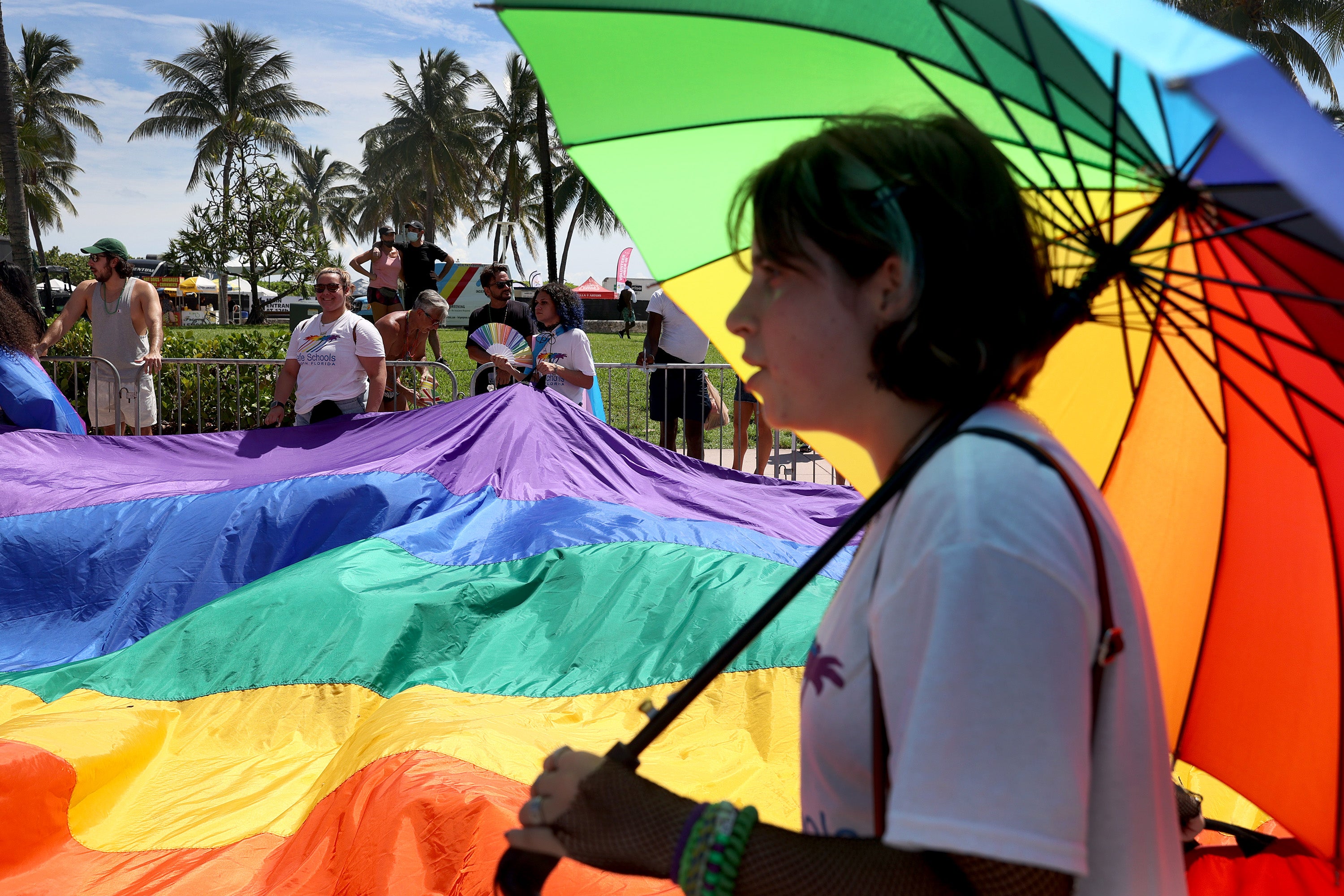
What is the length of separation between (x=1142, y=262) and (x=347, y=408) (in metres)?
5.82

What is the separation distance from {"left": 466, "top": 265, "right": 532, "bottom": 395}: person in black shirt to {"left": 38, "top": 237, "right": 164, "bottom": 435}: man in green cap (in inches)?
97.0

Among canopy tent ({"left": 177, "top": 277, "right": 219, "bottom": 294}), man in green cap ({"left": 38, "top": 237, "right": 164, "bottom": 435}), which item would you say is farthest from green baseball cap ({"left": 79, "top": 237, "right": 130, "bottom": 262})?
canopy tent ({"left": 177, "top": 277, "right": 219, "bottom": 294})

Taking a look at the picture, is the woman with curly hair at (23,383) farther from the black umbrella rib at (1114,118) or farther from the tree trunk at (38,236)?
the tree trunk at (38,236)

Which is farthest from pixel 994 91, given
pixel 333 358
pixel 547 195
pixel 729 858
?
pixel 547 195

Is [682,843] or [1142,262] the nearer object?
[682,843]

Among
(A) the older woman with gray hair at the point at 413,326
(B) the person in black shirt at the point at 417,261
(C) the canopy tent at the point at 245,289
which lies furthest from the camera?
(C) the canopy tent at the point at 245,289

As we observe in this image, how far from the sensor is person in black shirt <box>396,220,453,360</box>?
36.5 ft

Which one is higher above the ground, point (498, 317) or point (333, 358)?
Answer: point (498, 317)

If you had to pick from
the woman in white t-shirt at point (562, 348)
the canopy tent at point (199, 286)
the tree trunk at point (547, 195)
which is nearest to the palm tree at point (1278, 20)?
the tree trunk at point (547, 195)

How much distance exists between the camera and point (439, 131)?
148 feet

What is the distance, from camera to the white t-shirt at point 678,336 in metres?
8.95

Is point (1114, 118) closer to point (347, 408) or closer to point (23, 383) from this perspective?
point (347, 408)

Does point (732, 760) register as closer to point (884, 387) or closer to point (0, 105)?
point (884, 387)

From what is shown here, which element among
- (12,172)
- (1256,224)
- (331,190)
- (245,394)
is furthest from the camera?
(331,190)
